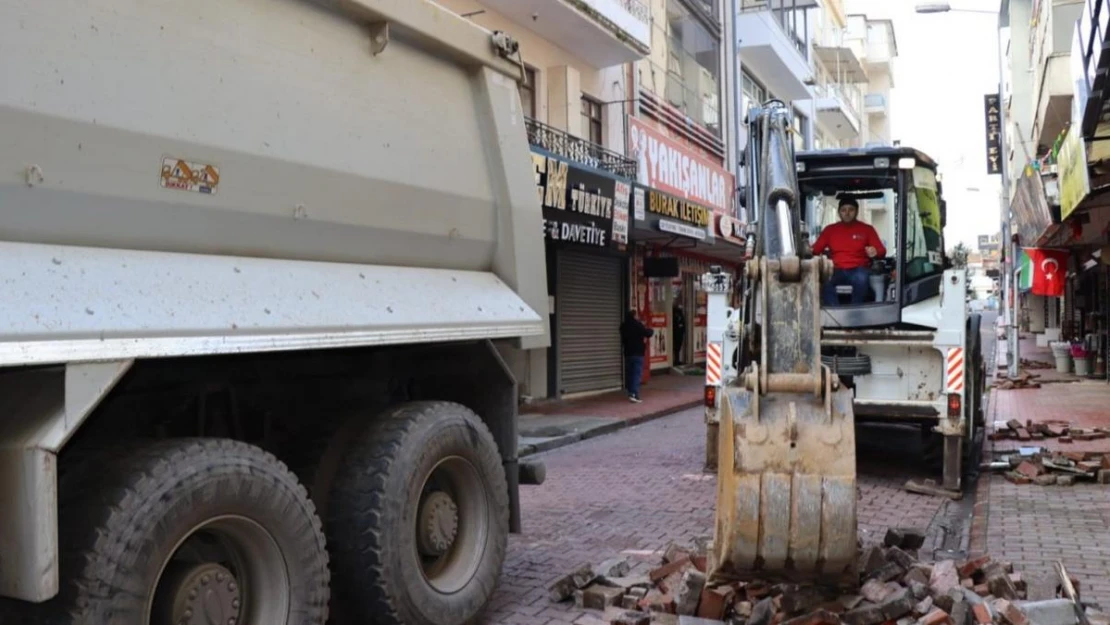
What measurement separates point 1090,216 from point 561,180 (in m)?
8.20

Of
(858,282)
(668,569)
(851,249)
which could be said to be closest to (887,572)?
(668,569)

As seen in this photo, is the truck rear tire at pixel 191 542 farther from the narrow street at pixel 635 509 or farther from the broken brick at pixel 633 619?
the narrow street at pixel 635 509

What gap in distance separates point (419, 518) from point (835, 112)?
36913mm

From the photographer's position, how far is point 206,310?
3.14 meters

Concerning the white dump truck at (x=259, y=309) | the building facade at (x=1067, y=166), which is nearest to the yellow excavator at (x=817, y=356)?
the white dump truck at (x=259, y=309)

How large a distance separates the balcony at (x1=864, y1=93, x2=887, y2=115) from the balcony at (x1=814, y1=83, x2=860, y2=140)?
10.1 metres

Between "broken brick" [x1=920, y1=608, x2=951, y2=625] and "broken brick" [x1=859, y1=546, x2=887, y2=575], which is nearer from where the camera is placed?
"broken brick" [x1=920, y1=608, x2=951, y2=625]

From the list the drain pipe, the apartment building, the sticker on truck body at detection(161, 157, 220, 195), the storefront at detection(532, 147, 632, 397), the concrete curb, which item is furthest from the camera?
the drain pipe

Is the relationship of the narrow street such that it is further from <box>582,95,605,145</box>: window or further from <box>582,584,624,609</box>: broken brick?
<box>582,95,605,145</box>: window

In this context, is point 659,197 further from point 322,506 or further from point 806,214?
point 322,506

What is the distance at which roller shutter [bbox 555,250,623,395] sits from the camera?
16922mm

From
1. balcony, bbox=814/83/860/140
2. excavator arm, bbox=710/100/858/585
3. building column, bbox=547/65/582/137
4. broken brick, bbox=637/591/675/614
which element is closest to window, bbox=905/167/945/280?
excavator arm, bbox=710/100/858/585

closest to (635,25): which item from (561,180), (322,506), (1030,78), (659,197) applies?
(659,197)

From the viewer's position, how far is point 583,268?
17.6m
